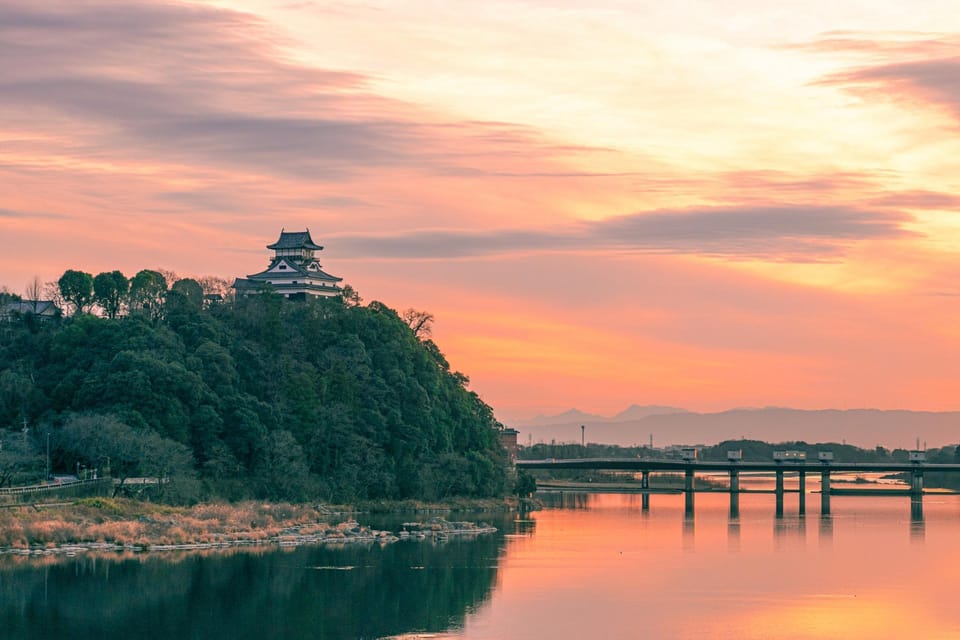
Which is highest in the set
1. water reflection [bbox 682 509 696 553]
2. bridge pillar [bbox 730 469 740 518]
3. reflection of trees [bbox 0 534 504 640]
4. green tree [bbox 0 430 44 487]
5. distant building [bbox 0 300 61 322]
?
distant building [bbox 0 300 61 322]

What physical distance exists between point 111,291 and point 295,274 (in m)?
33.0

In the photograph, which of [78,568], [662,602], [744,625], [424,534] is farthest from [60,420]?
[744,625]

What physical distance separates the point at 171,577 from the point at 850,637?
105 ft

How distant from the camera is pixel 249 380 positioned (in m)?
115

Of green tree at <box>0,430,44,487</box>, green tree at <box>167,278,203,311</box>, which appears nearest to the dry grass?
green tree at <box>0,430,44,487</box>

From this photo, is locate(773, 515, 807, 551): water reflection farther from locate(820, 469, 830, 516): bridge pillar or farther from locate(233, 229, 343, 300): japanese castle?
locate(233, 229, 343, 300): japanese castle

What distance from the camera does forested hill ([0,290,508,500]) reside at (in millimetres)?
97000

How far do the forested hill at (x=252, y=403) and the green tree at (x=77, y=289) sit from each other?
16.4ft

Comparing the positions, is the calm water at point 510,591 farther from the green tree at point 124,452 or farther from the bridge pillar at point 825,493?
the bridge pillar at point 825,493

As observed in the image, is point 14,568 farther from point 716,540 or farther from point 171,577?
point 716,540

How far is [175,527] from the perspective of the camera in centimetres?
8088

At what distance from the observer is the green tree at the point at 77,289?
12838 cm

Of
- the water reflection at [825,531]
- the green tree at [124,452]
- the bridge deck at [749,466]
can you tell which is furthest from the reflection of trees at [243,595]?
the bridge deck at [749,466]

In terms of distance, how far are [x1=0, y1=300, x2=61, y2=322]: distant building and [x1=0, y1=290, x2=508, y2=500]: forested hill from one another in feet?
4.43
